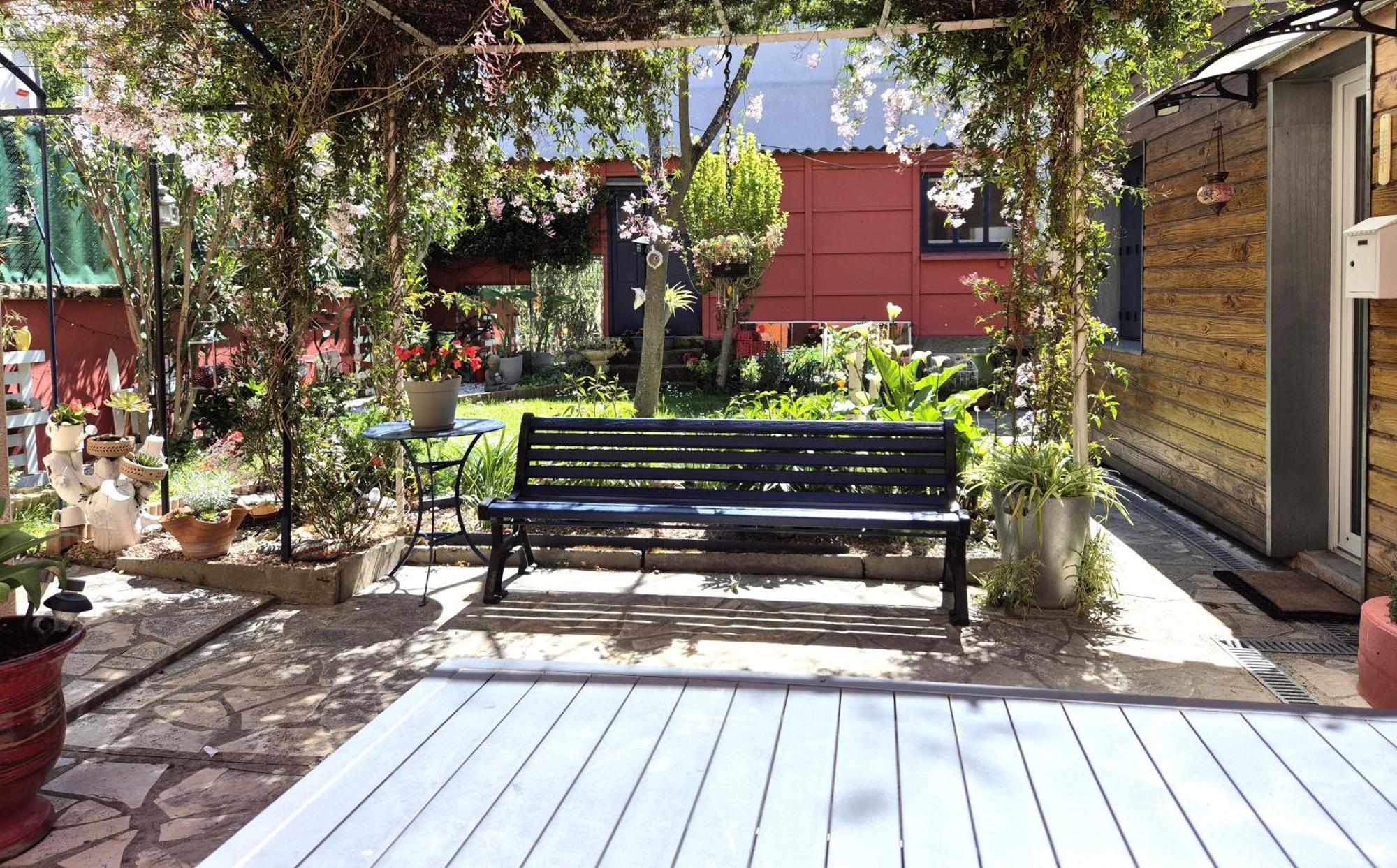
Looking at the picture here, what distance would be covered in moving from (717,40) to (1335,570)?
13.2ft

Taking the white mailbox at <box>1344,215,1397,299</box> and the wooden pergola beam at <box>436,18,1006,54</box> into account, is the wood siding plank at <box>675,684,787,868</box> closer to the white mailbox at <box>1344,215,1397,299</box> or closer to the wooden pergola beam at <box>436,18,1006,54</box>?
the white mailbox at <box>1344,215,1397,299</box>

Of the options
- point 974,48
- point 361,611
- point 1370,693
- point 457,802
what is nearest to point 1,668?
point 457,802

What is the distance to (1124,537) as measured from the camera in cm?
668

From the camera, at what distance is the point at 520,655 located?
175 inches

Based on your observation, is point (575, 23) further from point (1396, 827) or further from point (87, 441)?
point (1396, 827)

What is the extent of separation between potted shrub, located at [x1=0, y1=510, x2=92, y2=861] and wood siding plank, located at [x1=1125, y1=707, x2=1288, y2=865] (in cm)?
274

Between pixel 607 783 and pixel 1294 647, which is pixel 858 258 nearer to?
pixel 1294 647

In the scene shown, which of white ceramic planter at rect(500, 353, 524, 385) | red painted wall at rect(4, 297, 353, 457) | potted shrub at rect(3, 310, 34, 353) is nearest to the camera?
potted shrub at rect(3, 310, 34, 353)

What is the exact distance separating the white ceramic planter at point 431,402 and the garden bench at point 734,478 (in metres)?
0.40

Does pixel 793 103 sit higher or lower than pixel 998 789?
higher

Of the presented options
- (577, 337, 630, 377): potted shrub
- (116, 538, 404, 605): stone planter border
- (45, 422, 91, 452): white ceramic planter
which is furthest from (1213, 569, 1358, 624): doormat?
(577, 337, 630, 377): potted shrub

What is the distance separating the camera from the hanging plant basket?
13094 mm

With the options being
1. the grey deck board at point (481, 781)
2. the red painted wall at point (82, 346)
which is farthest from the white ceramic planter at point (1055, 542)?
the red painted wall at point (82, 346)

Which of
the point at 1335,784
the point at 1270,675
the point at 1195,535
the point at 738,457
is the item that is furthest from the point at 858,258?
the point at 1335,784
